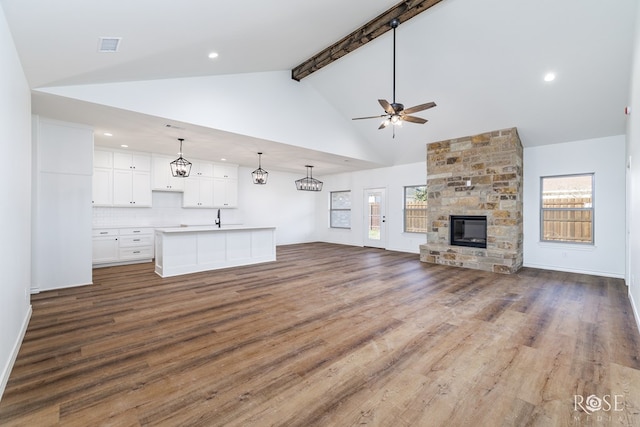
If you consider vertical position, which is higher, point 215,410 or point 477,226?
point 477,226

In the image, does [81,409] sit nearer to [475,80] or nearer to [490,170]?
[475,80]

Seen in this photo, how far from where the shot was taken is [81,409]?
183cm

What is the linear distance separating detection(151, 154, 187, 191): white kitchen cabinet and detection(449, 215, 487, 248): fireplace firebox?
690cm

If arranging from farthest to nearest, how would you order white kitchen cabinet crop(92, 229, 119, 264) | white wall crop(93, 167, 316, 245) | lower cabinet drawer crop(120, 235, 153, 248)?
white wall crop(93, 167, 316, 245), lower cabinet drawer crop(120, 235, 153, 248), white kitchen cabinet crop(92, 229, 119, 264)

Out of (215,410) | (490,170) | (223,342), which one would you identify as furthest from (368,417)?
(490,170)

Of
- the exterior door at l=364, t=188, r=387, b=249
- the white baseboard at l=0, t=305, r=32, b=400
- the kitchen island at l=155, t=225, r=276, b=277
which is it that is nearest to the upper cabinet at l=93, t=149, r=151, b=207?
the kitchen island at l=155, t=225, r=276, b=277

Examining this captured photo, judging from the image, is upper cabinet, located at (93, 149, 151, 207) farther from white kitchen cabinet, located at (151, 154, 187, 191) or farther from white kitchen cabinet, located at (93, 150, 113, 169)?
white kitchen cabinet, located at (151, 154, 187, 191)

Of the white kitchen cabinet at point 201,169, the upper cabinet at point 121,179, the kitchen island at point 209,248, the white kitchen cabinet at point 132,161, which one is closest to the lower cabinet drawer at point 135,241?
the upper cabinet at point 121,179

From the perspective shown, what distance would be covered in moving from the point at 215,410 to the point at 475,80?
5.83m

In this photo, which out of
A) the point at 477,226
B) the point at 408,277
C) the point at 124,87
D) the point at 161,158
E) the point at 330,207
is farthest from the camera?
the point at 330,207

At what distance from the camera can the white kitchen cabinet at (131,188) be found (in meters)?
6.56

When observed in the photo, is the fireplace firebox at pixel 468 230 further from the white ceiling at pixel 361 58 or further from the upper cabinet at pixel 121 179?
the upper cabinet at pixel 121 179

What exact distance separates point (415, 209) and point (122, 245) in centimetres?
749

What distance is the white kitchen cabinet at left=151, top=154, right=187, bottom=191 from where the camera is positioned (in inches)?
277
